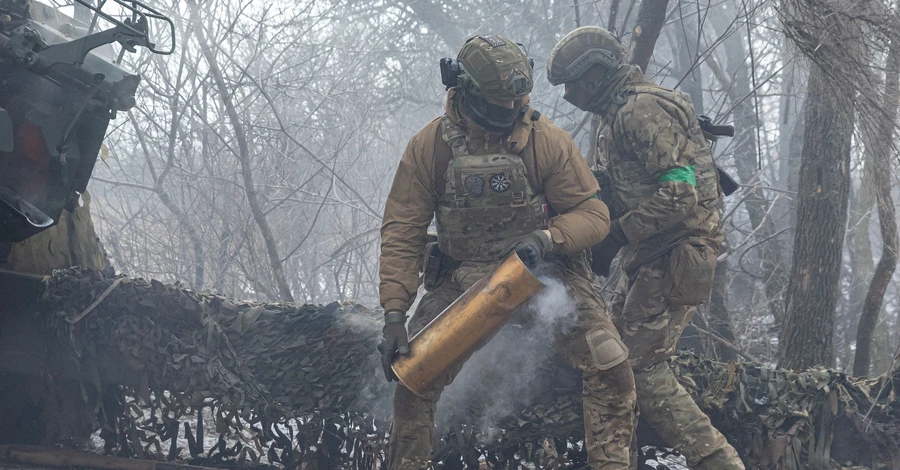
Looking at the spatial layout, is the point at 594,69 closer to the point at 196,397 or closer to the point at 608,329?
the point at 608,329

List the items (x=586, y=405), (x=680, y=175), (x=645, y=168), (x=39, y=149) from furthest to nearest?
1. (x=39, y=149)
2. (x=645, y=168)
3. (x=680, y=175)
4. (x=586, y=405)

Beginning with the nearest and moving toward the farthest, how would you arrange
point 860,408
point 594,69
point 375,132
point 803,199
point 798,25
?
point 860,408 < point 594,69 < point 798,25 < point 803,199 < point 375,132

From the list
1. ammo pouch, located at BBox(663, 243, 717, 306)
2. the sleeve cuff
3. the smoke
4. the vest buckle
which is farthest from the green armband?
the sleeve cuff

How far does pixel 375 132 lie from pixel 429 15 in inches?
152

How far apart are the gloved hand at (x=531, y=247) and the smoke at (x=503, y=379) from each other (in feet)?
2.09

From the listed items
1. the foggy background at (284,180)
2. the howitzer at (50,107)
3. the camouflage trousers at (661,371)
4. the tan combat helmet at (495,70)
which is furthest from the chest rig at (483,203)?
the foggy background at (284,180)

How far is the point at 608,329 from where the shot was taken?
3438 mm

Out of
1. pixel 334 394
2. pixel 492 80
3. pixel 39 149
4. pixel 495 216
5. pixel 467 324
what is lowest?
pixel 334 394

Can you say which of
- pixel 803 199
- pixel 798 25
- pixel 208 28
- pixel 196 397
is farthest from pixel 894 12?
pixel 208 28

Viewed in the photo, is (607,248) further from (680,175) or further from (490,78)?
(490,78)

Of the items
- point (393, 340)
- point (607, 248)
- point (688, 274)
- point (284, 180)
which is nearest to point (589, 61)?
point (607, 248)

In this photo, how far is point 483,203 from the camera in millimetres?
3482

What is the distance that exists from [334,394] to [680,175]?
2176 mm

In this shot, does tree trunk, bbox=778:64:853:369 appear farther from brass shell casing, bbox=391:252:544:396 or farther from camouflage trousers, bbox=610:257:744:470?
brass shell casing, bbox=391:252:544:396
